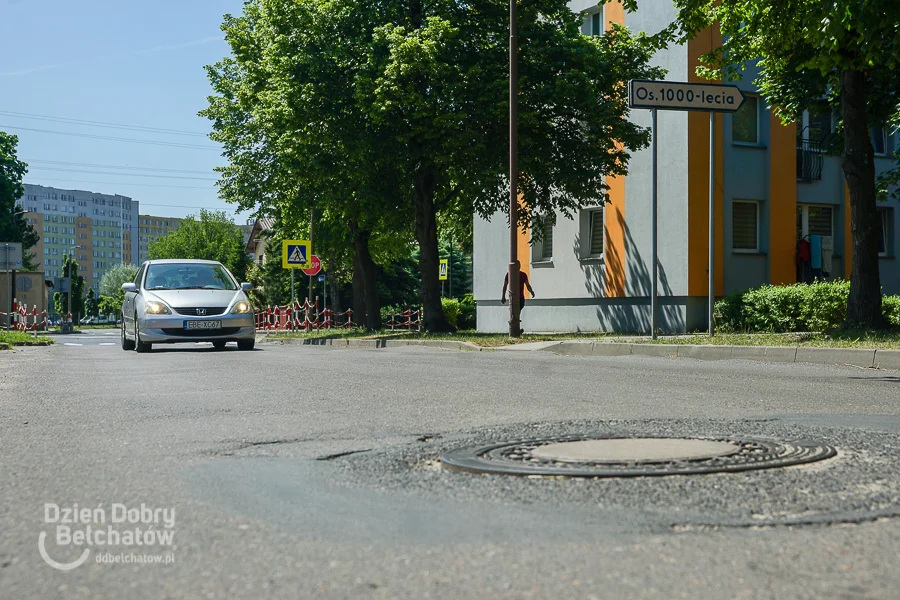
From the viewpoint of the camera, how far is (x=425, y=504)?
4.31 metres

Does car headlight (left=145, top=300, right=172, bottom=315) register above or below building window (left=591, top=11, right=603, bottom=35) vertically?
below

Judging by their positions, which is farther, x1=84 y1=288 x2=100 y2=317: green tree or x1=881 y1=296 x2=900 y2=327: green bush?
A: x1=84 y1=288 x2=100 y2=317: green tree

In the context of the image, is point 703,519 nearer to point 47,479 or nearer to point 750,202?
point 47,479

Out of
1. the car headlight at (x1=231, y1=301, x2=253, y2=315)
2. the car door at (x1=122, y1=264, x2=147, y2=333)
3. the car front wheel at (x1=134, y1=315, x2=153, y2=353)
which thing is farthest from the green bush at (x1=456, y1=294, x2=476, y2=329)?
the car front wheel at (x1=134, y1=315, x2=153, y2=353)

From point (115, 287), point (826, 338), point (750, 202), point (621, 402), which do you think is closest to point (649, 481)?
point (621, 402)

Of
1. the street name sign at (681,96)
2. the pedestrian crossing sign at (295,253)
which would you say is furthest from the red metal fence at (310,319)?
the street name sign at (681,96)

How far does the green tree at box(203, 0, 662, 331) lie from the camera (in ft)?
79.2

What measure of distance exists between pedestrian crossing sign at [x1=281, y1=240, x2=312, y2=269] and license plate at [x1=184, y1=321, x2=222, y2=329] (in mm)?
13519

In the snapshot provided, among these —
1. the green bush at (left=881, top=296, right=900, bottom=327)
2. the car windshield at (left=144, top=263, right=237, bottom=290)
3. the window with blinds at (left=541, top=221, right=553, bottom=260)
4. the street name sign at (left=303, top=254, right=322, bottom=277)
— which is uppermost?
the window with blinds at (left=541, top=221, right=553, bottom=260)

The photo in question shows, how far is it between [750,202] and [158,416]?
22.3 metres

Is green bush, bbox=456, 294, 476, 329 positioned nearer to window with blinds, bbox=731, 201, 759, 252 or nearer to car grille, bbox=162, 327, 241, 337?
window with blinds, bbox=731, 201, 759, 252

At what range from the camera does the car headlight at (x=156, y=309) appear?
1933 cm

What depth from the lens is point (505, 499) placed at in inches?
173

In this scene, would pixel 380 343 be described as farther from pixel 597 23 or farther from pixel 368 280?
pixel 597 23
